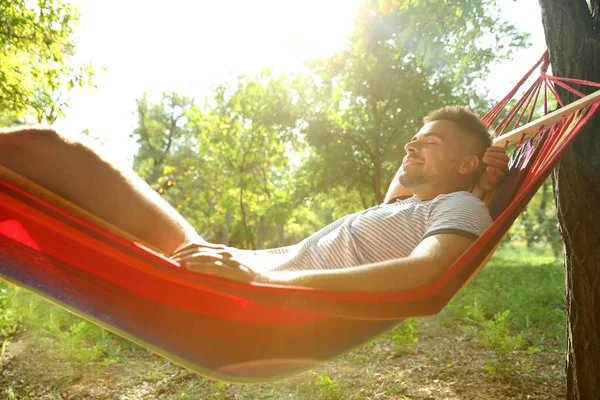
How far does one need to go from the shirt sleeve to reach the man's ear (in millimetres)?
288

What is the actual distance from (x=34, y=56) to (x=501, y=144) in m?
3.55

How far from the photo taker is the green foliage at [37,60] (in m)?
2.98

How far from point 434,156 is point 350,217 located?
425mm

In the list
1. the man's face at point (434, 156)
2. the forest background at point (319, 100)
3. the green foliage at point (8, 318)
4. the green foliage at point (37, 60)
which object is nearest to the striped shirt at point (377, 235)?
the man's face at point (434, 156)

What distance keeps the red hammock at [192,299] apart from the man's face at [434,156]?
0.37 m

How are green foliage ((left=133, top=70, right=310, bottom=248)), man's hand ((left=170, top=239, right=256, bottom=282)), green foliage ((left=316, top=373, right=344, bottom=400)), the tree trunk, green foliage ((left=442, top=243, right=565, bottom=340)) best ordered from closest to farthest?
1. man's hand ((left=170, top=239, right=256, bottom=282))
2. the tree trunk
3. green foliage ((left=316, top=373, right=344, bottom=400))
4. green foliage ((left=442, top=243, right=565, bottom=340))
5. green foliage ((left=133, top=70, right=310, bottom=248))

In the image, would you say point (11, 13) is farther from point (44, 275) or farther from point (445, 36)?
point (445, 36)

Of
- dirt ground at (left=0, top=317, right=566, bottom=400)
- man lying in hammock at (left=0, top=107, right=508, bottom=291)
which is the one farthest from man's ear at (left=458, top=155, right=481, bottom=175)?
dirt ground at (left=0, top=317, right=566, bottom=400)

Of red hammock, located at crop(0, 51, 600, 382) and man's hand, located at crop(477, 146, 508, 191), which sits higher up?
man's hand, located at crop(477, 146, 508, 191)

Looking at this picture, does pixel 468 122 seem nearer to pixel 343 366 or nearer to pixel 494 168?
pixel 494 168

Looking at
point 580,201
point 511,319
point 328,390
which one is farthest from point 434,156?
point 511,319

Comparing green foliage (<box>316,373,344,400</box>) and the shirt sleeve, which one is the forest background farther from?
the shirt sleeve

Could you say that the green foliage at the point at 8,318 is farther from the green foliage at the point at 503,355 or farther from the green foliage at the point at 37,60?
the green foliage at the point at 503,355

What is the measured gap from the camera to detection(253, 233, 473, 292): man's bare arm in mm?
1028
